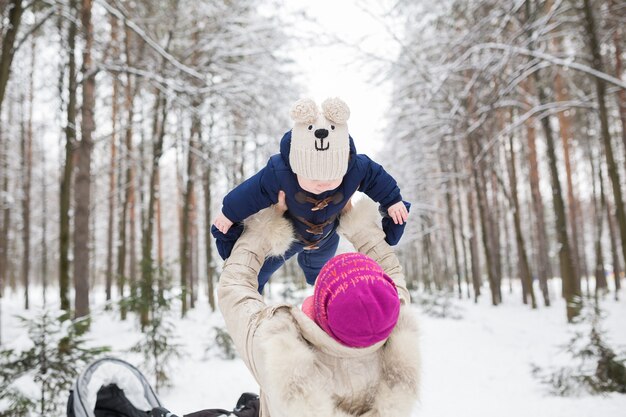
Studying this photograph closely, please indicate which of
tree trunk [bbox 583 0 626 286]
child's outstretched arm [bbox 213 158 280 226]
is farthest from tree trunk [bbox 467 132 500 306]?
child's outstretched arm [bbox 213 158 280 226]

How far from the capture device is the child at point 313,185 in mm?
1839

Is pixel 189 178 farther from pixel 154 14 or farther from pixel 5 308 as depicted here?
pixel 5 308

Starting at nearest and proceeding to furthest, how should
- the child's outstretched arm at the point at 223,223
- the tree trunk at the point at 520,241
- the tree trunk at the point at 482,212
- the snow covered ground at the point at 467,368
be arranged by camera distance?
the child's outstretched arm at the point at 223,223 < the snow covered ground at the point at 467,368 < the tree trunk at the point at 482,212 < the tree trunk at the point at 520,241

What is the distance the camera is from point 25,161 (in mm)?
14320

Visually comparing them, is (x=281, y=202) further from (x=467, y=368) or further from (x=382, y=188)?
(x=467, y=368)

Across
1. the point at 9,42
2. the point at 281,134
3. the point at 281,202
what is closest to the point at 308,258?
the point at 281,202

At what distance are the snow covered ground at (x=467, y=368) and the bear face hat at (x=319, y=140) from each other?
999 mm

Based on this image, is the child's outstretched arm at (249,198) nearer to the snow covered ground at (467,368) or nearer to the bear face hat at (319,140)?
the bear face hat at (319,140)

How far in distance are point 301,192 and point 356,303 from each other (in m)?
0.93

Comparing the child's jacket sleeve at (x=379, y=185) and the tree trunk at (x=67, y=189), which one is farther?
the tree trunk at (x=67, y=189)

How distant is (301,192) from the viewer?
6.65 ft

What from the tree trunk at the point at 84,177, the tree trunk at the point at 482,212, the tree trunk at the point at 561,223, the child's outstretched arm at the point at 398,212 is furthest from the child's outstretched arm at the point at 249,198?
the tree trunk at the point at 482,212

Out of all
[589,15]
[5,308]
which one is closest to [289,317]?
[589,15]

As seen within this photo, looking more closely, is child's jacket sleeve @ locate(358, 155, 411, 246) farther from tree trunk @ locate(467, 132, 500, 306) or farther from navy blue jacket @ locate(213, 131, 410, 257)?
tree trunk @ locate(467, 132, 500, 306)
